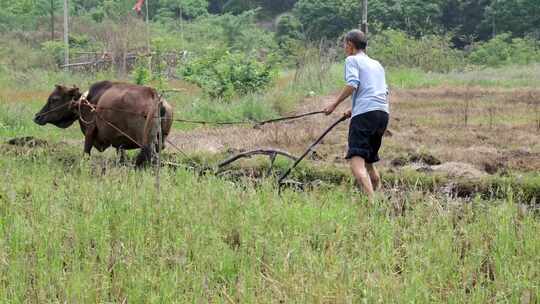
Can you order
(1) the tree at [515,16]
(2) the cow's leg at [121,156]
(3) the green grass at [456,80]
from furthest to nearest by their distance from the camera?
(1) the tree at [515,16]
(3) the green grass at [456,80]
(2) the cow's leg at [121,156]

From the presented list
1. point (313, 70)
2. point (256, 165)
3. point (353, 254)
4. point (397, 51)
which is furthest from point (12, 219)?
point (397, 51)

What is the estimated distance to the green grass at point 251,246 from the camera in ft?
13.5

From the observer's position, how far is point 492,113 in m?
14.6

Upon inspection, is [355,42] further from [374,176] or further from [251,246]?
[251,246]

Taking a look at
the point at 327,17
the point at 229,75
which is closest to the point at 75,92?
the point at 229,75

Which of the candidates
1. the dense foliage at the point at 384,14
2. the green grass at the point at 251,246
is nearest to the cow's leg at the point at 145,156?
the green grass at the point at 251,246

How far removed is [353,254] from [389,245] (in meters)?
0.25

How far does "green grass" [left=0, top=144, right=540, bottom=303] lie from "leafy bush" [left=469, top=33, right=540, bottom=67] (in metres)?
33.0

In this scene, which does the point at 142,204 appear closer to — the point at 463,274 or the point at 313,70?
the point at 463,274

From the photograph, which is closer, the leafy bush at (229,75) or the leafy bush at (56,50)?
the leafy bush at (229,75)

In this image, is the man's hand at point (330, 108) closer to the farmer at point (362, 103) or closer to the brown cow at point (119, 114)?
the farmer at point (362, 103)

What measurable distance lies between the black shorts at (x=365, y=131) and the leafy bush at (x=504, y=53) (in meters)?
32.0

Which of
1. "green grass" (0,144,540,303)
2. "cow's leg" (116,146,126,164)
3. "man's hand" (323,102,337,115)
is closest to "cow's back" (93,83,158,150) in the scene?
"cow's leg" (116,146,126,164)

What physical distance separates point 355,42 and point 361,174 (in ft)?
3.74
